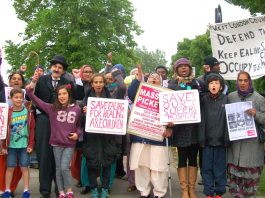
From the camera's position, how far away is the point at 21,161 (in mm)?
6832

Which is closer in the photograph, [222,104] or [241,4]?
[222,104]

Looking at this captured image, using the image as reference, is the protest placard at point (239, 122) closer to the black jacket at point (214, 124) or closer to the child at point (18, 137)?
the black jacket at point (214, 124)

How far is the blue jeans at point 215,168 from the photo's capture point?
21.7 ft

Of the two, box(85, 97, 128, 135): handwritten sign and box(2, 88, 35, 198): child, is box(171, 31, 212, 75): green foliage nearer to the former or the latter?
box(85, 97, 128, 135): handwritten sign

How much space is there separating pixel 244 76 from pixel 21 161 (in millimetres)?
3701

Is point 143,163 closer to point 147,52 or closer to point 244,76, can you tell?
point 244,76

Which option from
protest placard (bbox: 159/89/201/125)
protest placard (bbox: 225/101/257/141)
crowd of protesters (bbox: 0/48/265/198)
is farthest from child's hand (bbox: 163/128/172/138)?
protest placard (bbox: 225/101/257/141)

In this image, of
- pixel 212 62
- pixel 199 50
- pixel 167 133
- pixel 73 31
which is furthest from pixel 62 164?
pixel 199 50

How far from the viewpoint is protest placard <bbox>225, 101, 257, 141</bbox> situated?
21.0ft

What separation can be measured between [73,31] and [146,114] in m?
26.8

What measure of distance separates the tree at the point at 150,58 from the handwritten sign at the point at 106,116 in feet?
308

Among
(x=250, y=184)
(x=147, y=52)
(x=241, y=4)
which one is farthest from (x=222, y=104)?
(x=147, y=52)

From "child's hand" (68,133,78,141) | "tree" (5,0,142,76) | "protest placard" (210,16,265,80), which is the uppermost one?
"tree" (5,0,142,76)

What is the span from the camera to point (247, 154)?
6.41 meters
